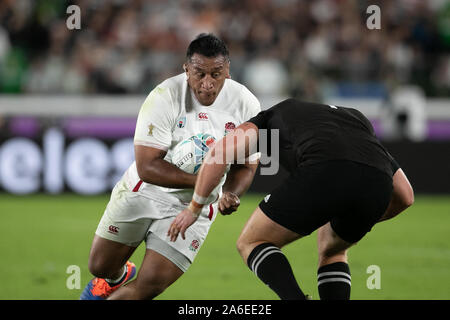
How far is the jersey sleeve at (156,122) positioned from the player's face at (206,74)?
19cm

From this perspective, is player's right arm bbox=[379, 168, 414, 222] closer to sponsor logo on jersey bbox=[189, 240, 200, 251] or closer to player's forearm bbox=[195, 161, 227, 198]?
player's forearm bbox=[195, 161, 227, 198]

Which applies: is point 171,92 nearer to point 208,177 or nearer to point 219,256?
point 208,177

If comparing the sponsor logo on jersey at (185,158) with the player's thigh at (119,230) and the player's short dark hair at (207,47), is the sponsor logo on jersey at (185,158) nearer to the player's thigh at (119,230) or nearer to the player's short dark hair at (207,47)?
the player's thigh at (119,230)

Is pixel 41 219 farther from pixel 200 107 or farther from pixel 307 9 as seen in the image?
pixel 307 9

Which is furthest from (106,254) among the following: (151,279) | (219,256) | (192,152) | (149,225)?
(219,256)

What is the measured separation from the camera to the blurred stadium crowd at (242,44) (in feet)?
44.0

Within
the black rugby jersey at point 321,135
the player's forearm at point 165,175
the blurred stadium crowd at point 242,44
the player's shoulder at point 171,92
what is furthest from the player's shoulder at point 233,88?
the blurred stadium crowd at point 242,44

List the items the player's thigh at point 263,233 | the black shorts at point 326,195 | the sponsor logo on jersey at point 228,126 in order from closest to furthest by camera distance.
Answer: the black shorts at point 326,195
the player's thigh at point 263,233
the sponsor logo on jersey at point 228,126

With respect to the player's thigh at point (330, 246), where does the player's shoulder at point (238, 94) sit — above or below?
above

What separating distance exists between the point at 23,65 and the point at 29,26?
0.96 metres

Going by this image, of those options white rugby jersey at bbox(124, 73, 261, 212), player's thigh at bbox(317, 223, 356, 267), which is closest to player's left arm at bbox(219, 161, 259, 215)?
white rugby jersey at bbox(124, 73, 261, 212)

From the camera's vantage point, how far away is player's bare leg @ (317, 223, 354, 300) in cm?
454

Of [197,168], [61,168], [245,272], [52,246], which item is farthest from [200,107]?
[61,168]

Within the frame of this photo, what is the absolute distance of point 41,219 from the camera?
390 inches
